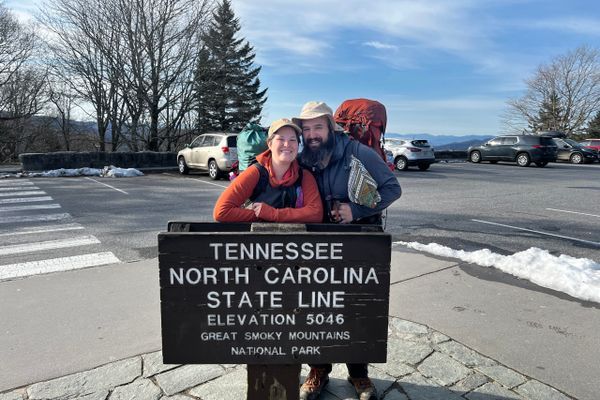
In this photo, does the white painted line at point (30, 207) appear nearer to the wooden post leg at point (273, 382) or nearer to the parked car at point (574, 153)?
the wooden post leg at point (273, 382)

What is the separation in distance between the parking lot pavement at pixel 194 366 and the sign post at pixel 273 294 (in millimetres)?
727

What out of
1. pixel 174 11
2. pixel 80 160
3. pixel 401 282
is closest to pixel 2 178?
pixel 80 160

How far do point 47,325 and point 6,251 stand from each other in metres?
3.04

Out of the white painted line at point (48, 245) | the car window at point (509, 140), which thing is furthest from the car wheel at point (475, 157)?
the white painted line at point (48, 245)

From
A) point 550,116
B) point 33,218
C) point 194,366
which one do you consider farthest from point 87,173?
point 550,116

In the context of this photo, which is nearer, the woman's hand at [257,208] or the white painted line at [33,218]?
the woman's hand at [257,208]

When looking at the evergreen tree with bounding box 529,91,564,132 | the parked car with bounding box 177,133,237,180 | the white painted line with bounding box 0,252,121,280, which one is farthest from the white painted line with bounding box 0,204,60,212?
the evergreen tree with bounding box 529,91,564,132

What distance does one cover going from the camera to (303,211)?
231 centimetres

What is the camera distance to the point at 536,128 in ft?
165

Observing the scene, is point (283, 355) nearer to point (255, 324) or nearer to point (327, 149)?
point (255, 324)

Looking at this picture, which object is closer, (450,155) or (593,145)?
(450,155)

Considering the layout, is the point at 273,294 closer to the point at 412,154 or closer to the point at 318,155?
the point at 318,155

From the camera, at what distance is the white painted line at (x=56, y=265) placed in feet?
15.8

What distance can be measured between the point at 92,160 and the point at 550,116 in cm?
5046
